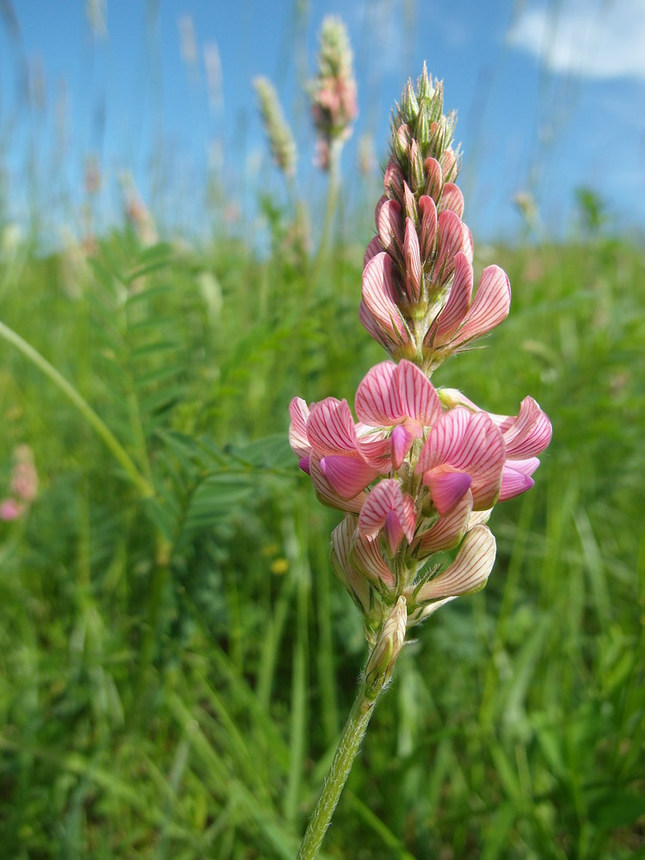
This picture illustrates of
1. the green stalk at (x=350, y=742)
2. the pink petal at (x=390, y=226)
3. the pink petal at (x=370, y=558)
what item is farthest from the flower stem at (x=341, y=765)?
the pink petal at (x=390, y=226)

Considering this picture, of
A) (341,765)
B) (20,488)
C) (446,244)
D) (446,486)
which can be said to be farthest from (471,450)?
(20,488)

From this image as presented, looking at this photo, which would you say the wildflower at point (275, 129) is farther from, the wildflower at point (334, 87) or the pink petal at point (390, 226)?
the pink petal at point (390, 226)

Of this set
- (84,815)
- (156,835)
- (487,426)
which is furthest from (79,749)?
Result: (487,426)

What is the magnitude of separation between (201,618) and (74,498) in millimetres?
752

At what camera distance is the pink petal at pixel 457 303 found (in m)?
0.76

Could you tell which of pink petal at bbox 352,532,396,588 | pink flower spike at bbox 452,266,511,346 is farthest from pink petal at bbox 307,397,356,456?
pink flower spike at bbox 452,266,511,346

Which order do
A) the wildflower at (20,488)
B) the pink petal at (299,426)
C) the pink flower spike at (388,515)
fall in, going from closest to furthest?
the pink flower spike at (388,515), the pink petal at (299,426), the wildflower at (20,488)

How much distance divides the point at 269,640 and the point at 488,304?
4.16ft

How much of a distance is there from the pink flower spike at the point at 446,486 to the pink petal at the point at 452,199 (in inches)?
12.4

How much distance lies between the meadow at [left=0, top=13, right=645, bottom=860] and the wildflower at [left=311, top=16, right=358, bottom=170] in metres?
0.36

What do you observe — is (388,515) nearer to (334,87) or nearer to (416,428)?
(416,428)

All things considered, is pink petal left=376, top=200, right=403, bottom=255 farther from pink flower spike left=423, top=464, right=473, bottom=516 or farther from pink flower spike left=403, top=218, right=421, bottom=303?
pink flower spike left=423, top=464, right=473, bottom=516

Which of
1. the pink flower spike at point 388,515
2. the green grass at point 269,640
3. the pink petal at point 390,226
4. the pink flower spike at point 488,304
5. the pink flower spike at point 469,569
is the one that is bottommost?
the green grass at point 269,640

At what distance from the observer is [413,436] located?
2.47 feet
